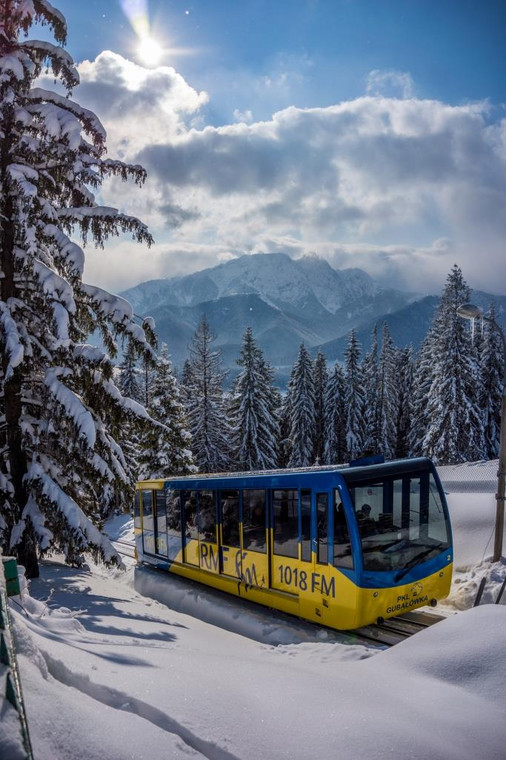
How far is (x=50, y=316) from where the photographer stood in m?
10.2

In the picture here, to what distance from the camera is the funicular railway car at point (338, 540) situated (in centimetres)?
909

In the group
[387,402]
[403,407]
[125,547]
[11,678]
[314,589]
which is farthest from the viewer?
[403,407]

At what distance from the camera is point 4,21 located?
10375 mm

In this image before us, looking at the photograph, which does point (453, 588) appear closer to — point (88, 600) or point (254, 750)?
point (88, 600)

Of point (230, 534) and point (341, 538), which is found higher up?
point (341, 538)

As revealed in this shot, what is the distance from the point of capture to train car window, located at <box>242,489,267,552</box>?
1101 cm

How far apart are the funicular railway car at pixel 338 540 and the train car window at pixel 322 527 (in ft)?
0.06

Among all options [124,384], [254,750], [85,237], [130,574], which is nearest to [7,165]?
[85,237]

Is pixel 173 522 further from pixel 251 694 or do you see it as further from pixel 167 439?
pixel 167 439

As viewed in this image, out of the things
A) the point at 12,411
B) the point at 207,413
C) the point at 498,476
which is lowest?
the point at 498,476

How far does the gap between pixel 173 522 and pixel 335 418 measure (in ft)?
A: 118

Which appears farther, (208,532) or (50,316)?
(208,532)

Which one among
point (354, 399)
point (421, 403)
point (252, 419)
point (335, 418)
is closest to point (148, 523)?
point (252, 419)

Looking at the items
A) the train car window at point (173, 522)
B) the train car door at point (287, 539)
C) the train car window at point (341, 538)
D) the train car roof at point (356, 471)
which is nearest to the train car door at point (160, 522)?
the train car window at point (173, 522)
